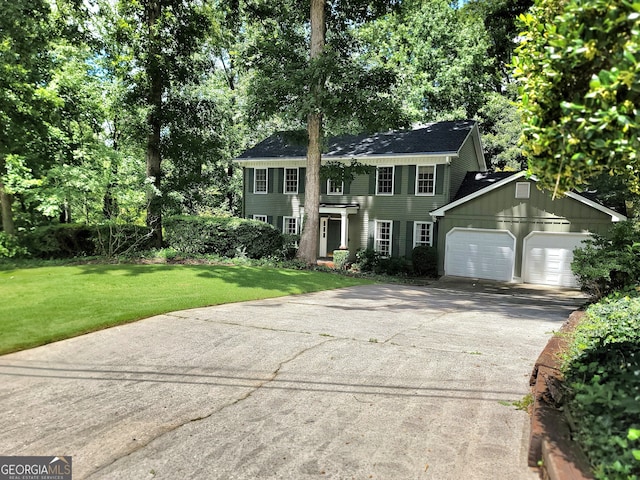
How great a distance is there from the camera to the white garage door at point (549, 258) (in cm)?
1673

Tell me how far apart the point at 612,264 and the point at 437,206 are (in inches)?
478

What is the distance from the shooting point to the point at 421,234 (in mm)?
20625

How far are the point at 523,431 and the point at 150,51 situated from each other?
18050 millimetres

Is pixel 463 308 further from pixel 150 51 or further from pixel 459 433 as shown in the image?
pixel 150 51

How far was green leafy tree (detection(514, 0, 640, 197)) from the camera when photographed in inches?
90.3

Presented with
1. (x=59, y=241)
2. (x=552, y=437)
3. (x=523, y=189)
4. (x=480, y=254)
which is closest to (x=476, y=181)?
(x=523, y=189)

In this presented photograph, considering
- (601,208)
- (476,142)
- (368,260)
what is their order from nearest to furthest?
1. (601,208)
2. (368,260)
3. (476,142)

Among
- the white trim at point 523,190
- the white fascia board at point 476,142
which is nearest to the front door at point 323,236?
the white fascia board at point 476,142

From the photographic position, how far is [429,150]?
19844 millimetres

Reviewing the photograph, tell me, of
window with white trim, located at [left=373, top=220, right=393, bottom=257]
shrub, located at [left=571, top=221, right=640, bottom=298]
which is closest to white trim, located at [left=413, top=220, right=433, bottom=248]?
window with white trim, located at [left=373, top=220, right=393, bottom=257]

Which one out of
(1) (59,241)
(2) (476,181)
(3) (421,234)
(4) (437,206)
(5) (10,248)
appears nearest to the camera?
(5) (10,248)

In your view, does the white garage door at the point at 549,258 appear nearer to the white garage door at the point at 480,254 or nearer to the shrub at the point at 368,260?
the white garage door at the point at 480,254

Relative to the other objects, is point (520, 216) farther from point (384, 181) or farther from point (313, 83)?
point (313, 83)

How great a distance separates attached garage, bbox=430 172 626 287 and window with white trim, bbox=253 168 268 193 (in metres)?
10.2
